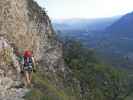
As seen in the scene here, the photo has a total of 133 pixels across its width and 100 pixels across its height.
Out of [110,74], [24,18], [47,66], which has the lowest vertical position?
[110,74]

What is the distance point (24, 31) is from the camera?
35625 mm

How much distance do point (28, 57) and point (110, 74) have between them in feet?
233

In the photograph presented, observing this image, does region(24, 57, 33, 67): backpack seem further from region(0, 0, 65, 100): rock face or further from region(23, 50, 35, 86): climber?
region(0, 0, 65, 100): rock face

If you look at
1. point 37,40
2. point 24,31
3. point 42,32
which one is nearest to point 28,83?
point 24,31

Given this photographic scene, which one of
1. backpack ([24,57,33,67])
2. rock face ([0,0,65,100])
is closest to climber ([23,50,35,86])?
backpack ([24,57,33,67])

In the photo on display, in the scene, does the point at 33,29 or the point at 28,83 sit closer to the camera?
the point at 28,83

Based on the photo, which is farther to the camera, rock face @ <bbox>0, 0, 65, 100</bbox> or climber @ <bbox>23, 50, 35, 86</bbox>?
rock face @ <bbox>0, 0, 65, 100</bbox>

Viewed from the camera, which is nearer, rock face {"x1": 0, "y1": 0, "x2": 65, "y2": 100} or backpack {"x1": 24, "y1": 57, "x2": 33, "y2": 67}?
backpack {"x1": 24, "y1": 57, "x2": 33, "y2": 67}

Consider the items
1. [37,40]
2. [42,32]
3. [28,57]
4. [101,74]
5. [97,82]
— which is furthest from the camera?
[101,74]

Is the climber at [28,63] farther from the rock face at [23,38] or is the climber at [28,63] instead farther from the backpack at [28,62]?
the rock face at [23,38]

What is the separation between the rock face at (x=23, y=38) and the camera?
25219mm

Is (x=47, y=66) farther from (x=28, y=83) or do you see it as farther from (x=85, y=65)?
(x=85, y=65)

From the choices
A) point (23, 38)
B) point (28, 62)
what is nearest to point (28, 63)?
point (28, 62)

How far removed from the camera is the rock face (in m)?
25.2
